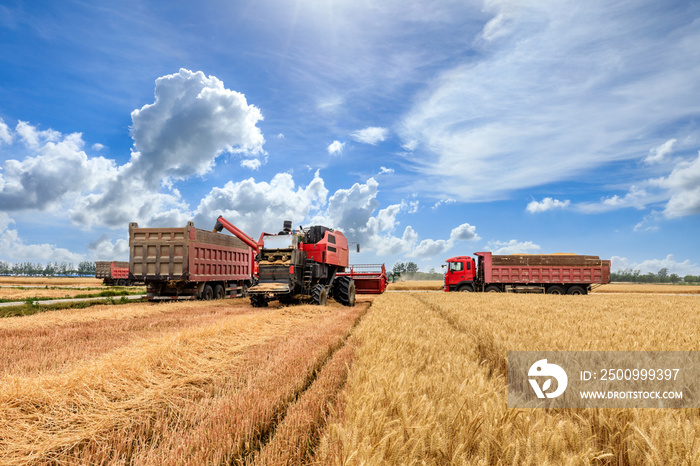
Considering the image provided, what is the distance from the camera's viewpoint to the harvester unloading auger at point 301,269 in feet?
45.3

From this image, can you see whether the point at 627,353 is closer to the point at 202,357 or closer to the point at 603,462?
the point at 603,462

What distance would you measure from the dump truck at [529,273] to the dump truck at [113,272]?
115 feet

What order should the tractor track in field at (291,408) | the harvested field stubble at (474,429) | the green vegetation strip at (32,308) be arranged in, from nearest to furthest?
the harvested field stubble at (474,429) → the tractor track in field at (291,408) → the green vegetation strip at (32,308)

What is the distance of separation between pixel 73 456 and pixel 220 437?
3.76 feet

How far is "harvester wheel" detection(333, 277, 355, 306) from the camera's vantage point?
53.1 ft

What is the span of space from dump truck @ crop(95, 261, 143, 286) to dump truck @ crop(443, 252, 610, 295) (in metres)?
35.1

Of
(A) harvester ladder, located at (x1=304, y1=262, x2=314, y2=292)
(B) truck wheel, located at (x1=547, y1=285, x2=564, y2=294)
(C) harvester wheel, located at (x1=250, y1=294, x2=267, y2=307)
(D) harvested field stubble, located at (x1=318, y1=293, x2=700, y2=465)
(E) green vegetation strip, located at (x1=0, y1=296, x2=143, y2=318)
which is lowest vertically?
(B) truck wheel, located at (x1=547, y1=285, x2=564, y2=294)

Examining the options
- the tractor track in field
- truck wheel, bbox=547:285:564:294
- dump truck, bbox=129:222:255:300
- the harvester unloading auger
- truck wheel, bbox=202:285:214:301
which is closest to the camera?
the tractor track in field

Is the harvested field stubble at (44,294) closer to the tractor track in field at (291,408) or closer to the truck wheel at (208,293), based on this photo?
the truck wheel at (208,293)

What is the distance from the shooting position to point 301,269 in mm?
14680

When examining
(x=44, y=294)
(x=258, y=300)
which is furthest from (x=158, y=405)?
(x=44, y=294)

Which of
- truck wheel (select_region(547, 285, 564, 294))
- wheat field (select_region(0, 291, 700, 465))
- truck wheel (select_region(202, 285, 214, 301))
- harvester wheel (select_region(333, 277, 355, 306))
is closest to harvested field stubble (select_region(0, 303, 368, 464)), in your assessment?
wheat field (select_region(0, 291, 700, 465))

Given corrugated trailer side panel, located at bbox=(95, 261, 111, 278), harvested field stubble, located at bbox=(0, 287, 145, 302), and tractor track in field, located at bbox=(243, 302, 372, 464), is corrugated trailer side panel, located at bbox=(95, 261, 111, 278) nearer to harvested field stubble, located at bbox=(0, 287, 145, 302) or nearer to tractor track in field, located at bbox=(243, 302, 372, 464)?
harvested field stubble, located at bbox=(0, 287, 145, 302)

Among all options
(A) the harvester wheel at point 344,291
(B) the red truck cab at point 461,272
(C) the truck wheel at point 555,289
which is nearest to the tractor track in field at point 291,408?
(A) the harvester wheel at point 344,291
